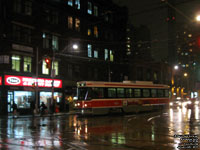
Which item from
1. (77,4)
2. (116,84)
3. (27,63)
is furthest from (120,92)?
(77,4)

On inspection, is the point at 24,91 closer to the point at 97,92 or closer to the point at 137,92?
the point at 97,92

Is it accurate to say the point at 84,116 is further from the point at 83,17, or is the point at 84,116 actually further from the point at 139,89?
the point at 83,17

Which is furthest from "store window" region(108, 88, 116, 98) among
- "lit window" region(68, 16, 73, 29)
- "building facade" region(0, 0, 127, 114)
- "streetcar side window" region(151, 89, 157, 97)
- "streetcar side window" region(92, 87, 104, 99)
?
"lit window" region(68, 16, 73, 29)

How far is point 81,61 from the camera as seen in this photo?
151 feet

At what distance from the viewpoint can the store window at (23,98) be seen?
35.4 m

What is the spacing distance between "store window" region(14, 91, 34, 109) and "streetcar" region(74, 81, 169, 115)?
35.0 ft

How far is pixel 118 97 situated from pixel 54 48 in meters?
11.2

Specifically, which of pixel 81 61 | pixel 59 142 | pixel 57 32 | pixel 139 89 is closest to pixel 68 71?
pixel 81 61

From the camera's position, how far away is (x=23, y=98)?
119 feet

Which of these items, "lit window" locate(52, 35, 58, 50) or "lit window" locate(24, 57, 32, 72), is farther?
"lit window" locate(52, 35, 58, 50)

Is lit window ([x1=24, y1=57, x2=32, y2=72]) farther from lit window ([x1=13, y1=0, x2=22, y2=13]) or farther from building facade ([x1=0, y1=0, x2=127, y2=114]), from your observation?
lit window ([x1=13, y1=0, x2=22, y2=13])

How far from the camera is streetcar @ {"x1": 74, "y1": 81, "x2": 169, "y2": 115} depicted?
28381 mm

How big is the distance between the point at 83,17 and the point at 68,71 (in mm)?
10070

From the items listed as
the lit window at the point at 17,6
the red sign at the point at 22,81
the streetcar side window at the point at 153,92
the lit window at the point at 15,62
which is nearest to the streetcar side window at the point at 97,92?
the red sign at the point at 22,81
